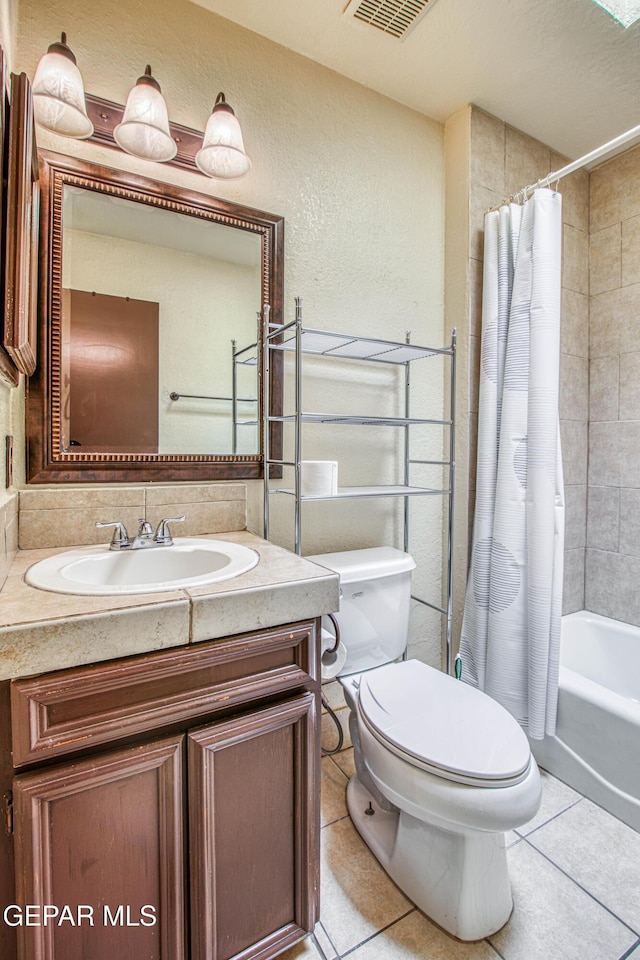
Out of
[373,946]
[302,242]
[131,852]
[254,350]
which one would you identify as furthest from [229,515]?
[373,946]

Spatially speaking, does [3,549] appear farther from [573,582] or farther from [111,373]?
[573,582]

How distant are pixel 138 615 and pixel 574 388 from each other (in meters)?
2.19

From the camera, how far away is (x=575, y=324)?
85.2 inches

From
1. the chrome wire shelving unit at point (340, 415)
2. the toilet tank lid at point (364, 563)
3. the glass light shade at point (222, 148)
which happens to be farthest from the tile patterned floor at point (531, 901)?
the glass light shade at point (222, 148)

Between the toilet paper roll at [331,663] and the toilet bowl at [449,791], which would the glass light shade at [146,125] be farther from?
the toilet bowl at [449,791]

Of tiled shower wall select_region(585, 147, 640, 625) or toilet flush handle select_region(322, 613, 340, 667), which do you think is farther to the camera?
tiled shower wall select_region(585, 147, 640, 625)

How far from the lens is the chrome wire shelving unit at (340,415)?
138 centimetres

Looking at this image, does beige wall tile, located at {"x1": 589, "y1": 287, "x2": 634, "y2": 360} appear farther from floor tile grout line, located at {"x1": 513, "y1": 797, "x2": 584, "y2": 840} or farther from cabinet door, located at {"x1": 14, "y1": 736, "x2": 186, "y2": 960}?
cabinet door, located at {"x1": 14, "y1": 736, "x2": 186, "y2": 960}

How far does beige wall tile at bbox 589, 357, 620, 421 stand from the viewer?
2.12m

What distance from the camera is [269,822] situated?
90 centimetres

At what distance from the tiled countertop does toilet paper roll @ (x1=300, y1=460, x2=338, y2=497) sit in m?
0.45

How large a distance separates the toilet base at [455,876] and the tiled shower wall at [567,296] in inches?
45.6

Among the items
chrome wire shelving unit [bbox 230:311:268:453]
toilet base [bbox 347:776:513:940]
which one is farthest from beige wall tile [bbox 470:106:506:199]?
toilet base [bbox 347:776:513:940]

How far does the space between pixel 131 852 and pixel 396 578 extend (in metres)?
1.01
